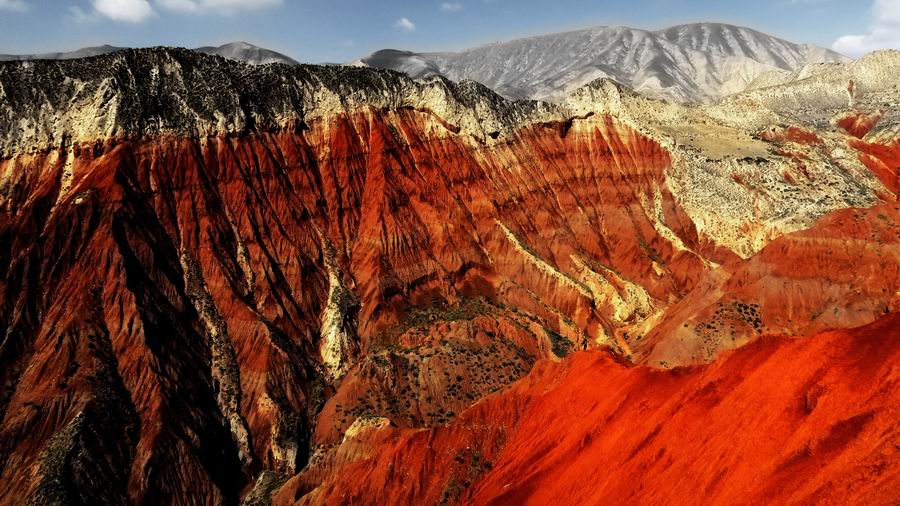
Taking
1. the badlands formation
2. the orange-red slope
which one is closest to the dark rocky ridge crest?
the badlands formation

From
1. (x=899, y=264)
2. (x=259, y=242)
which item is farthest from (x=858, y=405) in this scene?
(x=259, y=242)

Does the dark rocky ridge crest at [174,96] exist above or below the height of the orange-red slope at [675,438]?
above

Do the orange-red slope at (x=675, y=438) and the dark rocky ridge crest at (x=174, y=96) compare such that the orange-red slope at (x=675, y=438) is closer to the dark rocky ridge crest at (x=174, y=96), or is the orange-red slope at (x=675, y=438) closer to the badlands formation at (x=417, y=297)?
the badlands formation at (x=417, y=297)

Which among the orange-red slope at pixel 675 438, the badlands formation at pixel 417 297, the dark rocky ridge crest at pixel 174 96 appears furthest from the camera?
the dark rocky ridge crest at pixel 174 96

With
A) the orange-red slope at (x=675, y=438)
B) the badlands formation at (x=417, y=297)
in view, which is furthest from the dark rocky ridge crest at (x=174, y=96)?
the orange-red slope at (x=675, y=438)

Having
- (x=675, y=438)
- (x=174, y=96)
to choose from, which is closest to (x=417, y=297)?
(x=174, y=96)

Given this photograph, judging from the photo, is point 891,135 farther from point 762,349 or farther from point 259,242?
point 259,242
